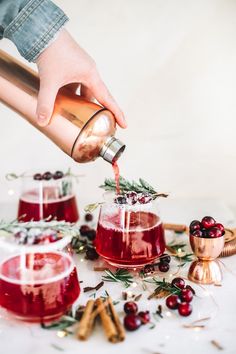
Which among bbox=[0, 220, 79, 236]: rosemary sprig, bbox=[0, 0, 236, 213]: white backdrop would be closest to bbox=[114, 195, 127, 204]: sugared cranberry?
bbox=[0, 220, 79, 236]: rosemary sprig

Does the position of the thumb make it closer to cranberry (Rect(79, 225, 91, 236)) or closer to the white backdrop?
cranberry (Rect(79, 225, 91, 236))

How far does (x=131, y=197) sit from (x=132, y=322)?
31 cm

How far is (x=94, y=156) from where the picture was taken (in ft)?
3.85

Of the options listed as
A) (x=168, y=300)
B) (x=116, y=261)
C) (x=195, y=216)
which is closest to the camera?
(x=168, y=300)

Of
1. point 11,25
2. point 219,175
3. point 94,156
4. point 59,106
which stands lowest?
point 219,175

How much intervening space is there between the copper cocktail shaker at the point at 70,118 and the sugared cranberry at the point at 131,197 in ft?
0.29

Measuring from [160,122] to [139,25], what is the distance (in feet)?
1.07

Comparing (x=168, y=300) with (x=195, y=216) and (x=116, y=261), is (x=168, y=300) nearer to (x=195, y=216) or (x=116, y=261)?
(x=116, y=261)

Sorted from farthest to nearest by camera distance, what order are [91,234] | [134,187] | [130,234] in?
[91,234], [134,187], [130,234]

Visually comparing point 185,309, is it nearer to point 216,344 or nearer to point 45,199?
point 216,344

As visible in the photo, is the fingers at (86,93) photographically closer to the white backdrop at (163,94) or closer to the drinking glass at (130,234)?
the drinking glass at (130,234)

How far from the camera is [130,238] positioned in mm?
1118

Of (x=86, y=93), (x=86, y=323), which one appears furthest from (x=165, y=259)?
(x=86, y=93)

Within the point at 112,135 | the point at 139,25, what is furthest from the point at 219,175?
the point at 112,135
